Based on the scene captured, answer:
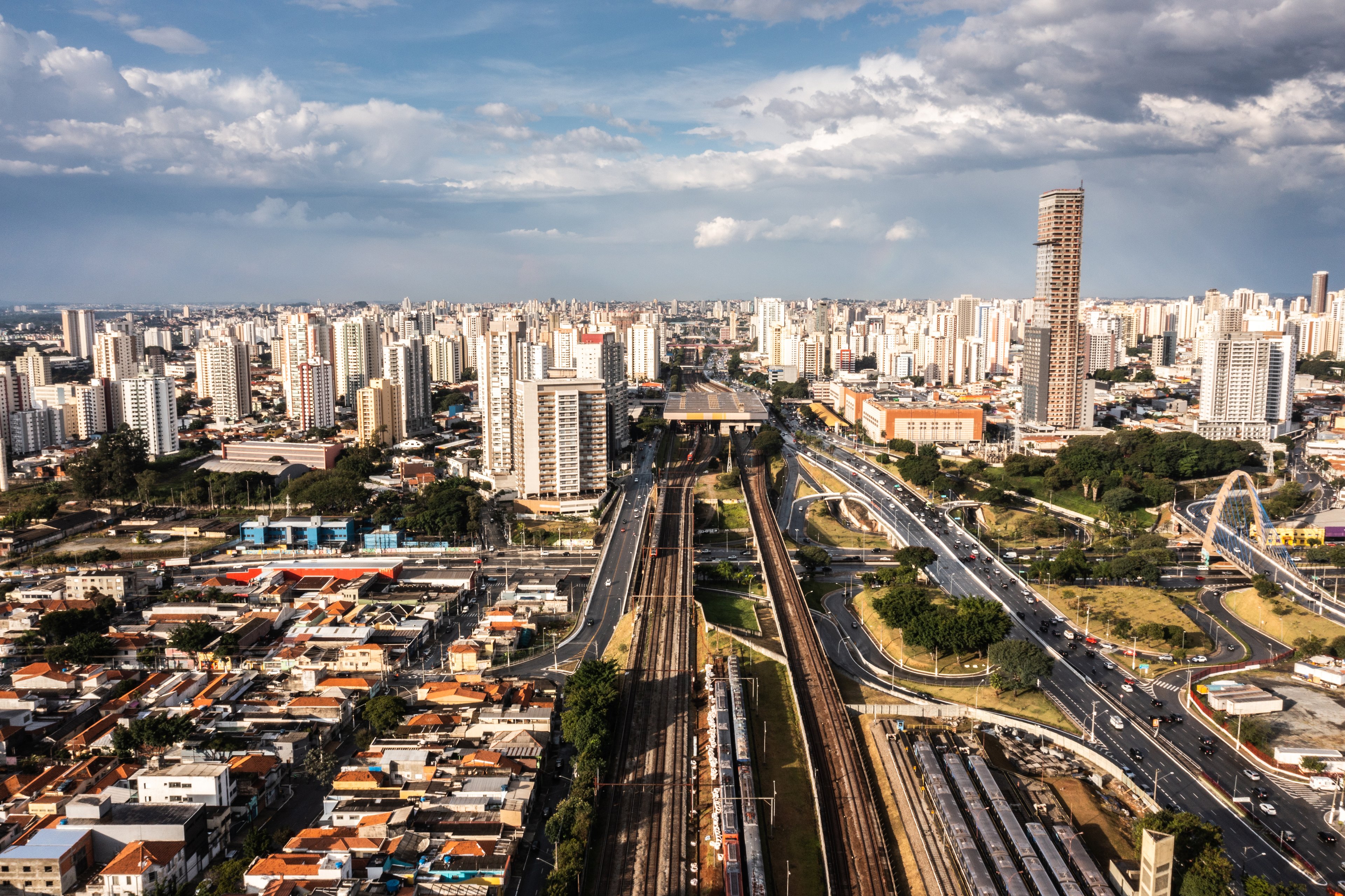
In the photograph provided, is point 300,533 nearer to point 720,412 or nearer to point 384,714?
point 384,714

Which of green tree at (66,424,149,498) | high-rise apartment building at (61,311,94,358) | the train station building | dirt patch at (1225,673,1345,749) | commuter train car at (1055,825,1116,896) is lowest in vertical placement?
commuter train car at (1055,825,1116,896)

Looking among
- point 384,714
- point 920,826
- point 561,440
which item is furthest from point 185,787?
point 561,440

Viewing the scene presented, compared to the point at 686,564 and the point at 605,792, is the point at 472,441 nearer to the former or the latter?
the point at 686,564

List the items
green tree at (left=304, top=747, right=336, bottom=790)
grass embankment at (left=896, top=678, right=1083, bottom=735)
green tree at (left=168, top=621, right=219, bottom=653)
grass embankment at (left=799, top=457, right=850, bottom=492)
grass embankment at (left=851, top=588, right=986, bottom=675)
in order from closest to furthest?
green tree at (left=304, top=747, right=336, bottom=790)
grass embankment at (left=896, top=678, right=1083, bottom=735)
grass embankment at (left=851, top=588, right=986, bottom=675)
green tree at (left=168, top=621, right=219, bottom=653)
grass embankment at (left=799, top=457, right=850, bottom=492)

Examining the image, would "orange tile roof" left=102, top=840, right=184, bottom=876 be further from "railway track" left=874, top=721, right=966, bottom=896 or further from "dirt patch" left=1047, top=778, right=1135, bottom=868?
"dirt patch" left=1047, top=778, right=1135, bottom=868

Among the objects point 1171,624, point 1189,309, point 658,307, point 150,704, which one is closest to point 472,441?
point 150,704

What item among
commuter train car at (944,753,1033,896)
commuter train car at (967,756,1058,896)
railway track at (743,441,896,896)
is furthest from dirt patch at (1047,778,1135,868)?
railway track at (743,441,896,896)
